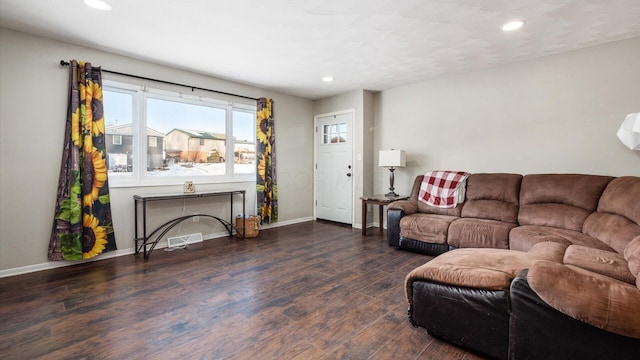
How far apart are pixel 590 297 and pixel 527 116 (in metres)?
3.02

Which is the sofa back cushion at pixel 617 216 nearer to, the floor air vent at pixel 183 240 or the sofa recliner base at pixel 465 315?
the sofa recliner base at pixel 465 315

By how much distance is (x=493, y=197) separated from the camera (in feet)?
11.7

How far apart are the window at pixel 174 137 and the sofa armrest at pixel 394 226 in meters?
2.44

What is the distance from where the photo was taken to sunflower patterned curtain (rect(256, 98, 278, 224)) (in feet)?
15.6

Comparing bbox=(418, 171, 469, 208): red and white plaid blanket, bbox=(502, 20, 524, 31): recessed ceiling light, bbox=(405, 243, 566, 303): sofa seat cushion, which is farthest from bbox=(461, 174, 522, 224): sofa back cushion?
bbox=(502, 20, 524, 31): recessed ceiling light

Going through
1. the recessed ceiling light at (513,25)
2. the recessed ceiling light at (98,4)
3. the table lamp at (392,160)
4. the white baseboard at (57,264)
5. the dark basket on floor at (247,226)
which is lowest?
the white baseboard at (57,264)

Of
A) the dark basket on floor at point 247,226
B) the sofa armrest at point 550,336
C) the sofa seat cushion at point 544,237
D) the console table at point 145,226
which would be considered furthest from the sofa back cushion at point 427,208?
the console table at point 145,226

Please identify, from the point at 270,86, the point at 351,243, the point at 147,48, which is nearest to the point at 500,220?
the point at 351,243

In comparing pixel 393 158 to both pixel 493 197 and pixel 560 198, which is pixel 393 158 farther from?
pixel 560 198

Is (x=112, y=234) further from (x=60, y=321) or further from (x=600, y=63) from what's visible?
(x=600, y=63)

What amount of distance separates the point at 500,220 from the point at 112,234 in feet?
14.8

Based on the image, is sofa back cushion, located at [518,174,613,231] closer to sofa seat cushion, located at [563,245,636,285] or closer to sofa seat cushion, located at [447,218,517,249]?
sofa seat cushion, located at [447,218,517,249]

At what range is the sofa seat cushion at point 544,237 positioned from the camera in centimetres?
246

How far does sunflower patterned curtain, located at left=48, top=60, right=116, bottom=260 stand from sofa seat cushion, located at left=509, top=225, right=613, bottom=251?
4384mm
